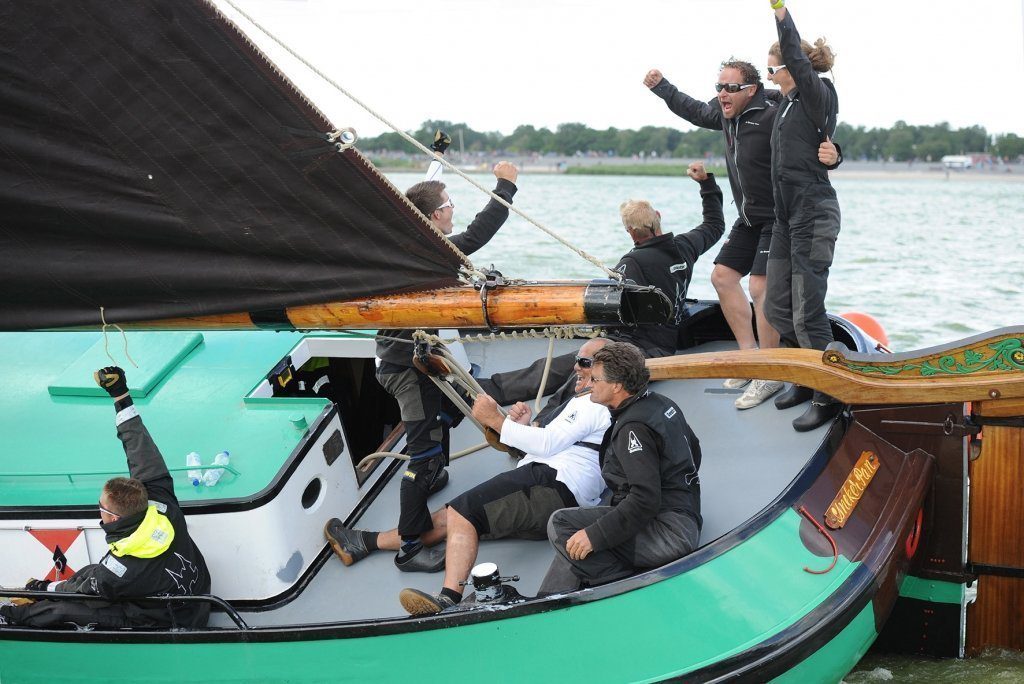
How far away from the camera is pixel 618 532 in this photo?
3566 millimetres

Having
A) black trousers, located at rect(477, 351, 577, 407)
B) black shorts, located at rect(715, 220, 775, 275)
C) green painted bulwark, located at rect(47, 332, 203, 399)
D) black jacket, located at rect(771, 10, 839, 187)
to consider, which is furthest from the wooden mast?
green painted bulwark, located at rect(47, 332, 203, 399)

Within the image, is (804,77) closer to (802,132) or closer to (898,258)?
(802,132)

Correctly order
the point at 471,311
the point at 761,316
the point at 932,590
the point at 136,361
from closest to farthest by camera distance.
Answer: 1. the point at 471,311
2. the point at 932,590
3. the point at 136,361
4. the point at 761,316

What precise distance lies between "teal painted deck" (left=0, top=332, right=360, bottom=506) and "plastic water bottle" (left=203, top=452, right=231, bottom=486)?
0.03m

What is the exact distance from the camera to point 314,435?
4.38 m

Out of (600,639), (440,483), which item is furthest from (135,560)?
(600,639)

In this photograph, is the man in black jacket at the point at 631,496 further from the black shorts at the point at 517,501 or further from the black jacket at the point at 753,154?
the black jacket at the point at 753,154

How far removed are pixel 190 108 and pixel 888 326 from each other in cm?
1437

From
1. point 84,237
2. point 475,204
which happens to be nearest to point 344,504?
point 84,237

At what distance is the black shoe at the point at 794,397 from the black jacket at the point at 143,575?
2.89 m

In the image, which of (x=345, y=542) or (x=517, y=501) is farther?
(x=345, y=542)

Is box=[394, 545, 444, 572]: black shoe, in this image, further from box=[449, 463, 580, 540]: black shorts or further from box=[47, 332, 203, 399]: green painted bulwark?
box=[47, 332, 203, 399]: green painted bulwark

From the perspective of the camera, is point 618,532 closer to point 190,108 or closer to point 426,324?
point 426,324

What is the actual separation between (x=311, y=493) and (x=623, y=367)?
1703mm
